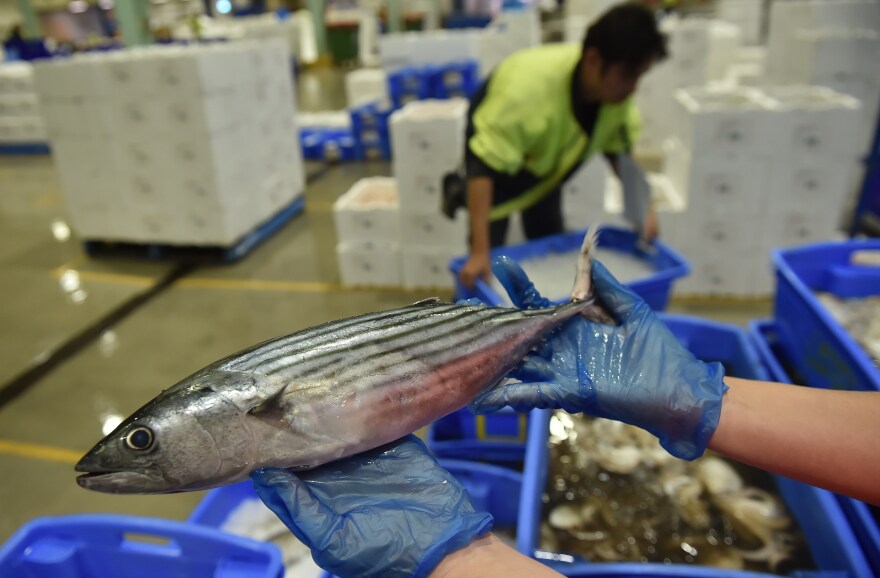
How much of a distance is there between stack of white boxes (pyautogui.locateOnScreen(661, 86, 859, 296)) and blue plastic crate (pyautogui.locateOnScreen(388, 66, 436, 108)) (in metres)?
3.84

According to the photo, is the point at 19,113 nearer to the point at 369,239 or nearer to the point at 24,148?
the point at 24,148

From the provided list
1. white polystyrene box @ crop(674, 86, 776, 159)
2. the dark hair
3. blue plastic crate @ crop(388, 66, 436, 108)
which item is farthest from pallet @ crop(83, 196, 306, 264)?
the dark hair

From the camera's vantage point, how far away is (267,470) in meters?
0.96

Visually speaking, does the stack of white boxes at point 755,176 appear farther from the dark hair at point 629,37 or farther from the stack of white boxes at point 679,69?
the stack of white boxes at point 679,69

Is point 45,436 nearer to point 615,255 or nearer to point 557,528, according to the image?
point 557,528

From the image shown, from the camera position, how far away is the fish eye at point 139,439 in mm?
875

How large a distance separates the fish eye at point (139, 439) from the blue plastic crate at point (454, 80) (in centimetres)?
707

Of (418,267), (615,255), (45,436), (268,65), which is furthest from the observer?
(268,65)

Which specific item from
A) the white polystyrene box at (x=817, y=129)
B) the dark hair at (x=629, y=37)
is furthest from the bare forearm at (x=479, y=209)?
the white polystyrene box at (x=817, y=129)

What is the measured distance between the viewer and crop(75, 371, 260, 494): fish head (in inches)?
34.5

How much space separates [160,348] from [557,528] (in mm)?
3191

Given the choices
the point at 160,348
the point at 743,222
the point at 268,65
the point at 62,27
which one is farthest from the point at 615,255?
the point at 62,27

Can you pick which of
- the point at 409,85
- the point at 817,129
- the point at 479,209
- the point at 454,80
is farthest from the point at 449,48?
the point at 479,209

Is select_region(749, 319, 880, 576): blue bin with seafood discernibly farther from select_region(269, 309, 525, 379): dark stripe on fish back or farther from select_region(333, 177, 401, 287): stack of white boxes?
select_region(333, 177, 401, 287): stack of white boxes
